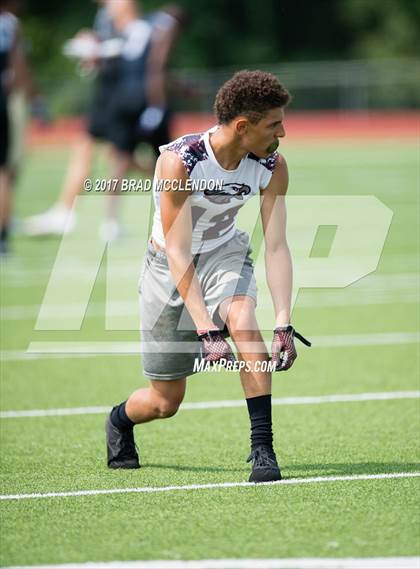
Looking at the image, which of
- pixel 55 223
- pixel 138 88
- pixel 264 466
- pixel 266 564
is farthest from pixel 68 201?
pixel 266 564

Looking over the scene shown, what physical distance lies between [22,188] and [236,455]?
59.7 ft

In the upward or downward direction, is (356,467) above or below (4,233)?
above

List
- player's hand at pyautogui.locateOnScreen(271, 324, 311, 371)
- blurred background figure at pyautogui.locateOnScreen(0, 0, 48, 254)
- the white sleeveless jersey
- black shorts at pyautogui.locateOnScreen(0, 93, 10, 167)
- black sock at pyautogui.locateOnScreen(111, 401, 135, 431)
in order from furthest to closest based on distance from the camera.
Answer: black shorts at pyautogui.locateOnScreen(0, 93, 10, 167) < blurred background figure at pyautogui.locateOnScreen(0, 0, 48, 254) < black sock at pyautogui.locateOnScreen(111, 401, 135, 431) < the white sleeveless jersey < player's hand at pyautogui.locateOnScreen(271, 324, 311, 371)

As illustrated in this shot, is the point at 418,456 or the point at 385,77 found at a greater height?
the point at 418,456

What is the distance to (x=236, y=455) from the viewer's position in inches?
239

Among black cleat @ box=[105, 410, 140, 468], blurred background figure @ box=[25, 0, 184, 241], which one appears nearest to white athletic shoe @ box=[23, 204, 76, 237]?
blurred background figure @ box=[25, 0, 184, 241]

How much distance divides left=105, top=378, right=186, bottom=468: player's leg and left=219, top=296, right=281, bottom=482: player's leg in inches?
18.8

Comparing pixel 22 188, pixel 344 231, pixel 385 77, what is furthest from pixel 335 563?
pixel 385 77

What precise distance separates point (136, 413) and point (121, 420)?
0.30ft

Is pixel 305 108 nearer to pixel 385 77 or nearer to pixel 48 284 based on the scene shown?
pixel 385 77

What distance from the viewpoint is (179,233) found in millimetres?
5500

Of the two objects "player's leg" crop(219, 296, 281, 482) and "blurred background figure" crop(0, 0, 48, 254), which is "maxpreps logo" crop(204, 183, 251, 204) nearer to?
"player's leg" crop(219, 296, 281, 482)

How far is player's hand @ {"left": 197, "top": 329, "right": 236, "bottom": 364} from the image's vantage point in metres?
5.28

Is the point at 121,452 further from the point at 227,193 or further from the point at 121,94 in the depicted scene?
the point at 121,94
